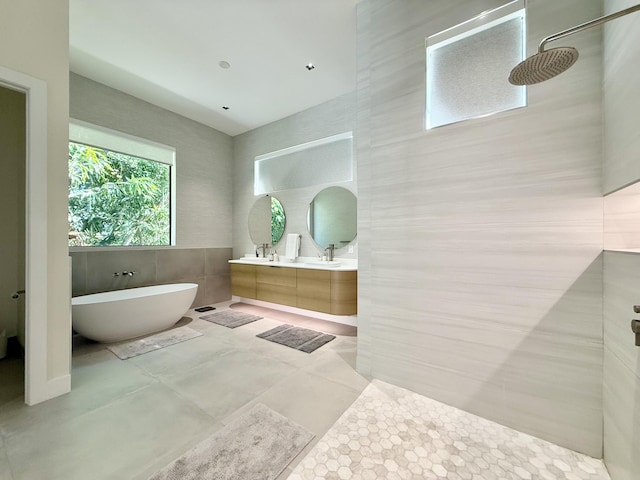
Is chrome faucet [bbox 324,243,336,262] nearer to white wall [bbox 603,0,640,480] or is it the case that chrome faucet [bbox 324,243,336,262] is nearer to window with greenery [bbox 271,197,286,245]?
window with greenery [bbox 271,197,286,245]

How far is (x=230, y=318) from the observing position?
3.68 metres

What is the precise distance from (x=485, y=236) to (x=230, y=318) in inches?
133

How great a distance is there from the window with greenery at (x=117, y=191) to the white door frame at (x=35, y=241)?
5.69 feet

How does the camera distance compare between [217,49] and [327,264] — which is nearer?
[217,49]

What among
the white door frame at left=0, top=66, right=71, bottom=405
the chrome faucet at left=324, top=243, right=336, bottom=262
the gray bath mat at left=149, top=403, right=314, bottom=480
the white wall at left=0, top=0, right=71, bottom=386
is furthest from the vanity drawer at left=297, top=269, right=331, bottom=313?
the white door frame at left=0, top=66, right=71, bottom=405

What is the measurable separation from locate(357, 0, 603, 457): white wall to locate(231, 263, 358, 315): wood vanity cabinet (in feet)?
2.88

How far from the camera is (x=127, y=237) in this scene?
12.0 feet

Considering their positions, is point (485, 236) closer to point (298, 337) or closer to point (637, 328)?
point (637, 328)

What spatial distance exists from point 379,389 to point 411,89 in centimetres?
234

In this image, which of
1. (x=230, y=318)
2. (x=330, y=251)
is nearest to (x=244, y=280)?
(x=230, y=318)

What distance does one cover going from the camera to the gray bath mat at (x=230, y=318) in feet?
11.3

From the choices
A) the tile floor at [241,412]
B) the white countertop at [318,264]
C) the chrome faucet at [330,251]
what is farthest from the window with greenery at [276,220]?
the tile floor at [241,412]

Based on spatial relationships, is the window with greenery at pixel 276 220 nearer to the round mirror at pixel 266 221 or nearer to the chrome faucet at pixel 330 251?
the round mirror at pixel 266 221

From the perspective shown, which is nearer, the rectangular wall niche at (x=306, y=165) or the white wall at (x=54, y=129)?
the white wall at (x=54, y=129)
